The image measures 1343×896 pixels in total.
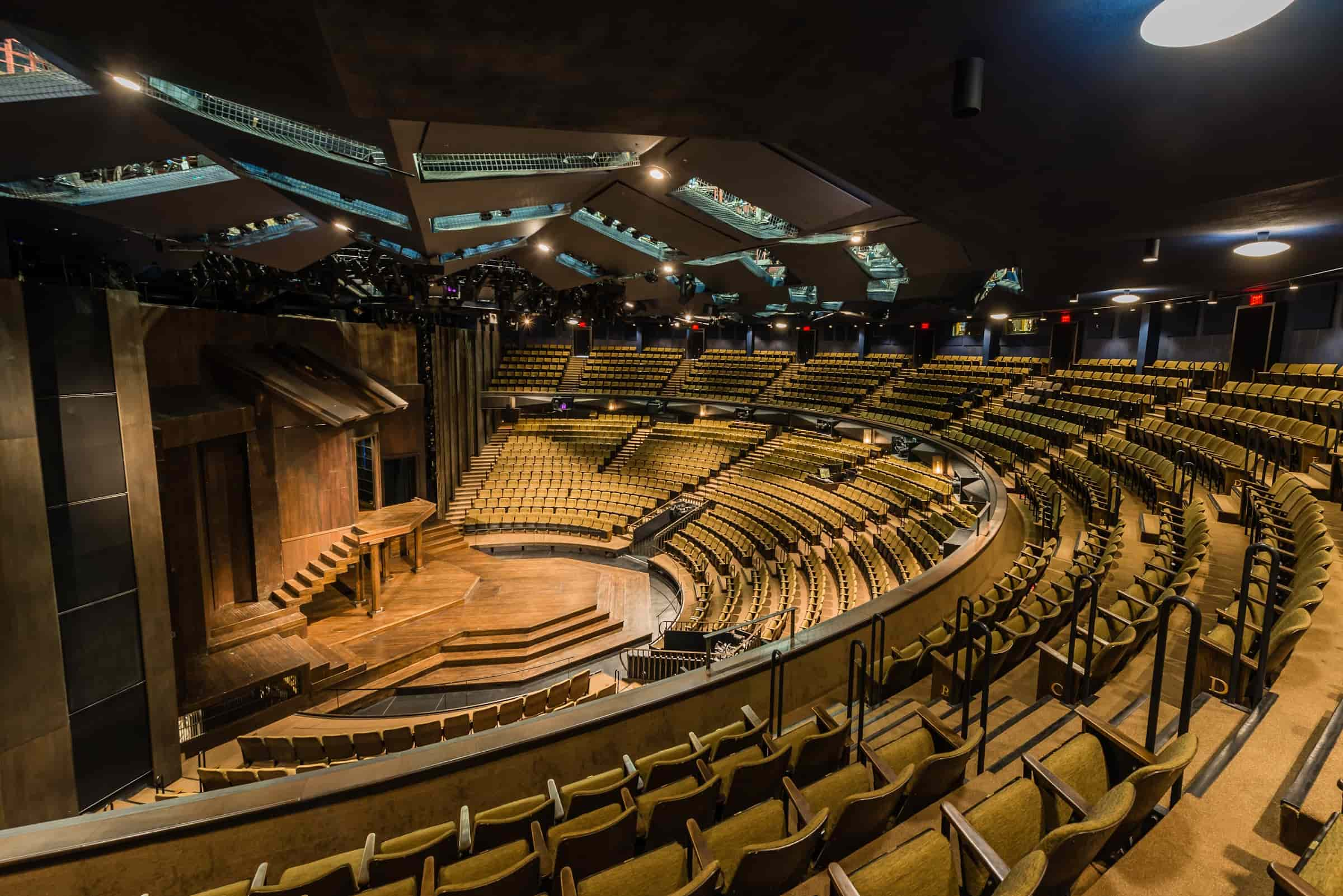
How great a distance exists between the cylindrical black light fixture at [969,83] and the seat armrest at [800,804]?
10.9 ft

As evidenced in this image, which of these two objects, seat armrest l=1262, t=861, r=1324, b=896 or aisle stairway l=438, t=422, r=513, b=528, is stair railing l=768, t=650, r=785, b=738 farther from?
aisle stairway l=438, t=422, r=513, b=528

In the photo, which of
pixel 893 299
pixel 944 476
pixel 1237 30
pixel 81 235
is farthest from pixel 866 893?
pixel 893 299

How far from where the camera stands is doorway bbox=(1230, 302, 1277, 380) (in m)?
11.7

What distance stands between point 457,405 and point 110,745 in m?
13.4

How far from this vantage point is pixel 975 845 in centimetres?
201

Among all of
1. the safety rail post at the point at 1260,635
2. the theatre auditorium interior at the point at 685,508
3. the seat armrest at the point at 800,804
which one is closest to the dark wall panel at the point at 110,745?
the theatre auditorium interior at the point at 685,508

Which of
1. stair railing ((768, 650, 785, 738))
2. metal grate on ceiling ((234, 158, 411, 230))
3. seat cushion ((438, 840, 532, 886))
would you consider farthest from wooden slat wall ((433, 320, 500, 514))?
seat cushion ((438, 840, 532, 886))

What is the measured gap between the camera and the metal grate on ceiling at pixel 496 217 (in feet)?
30.5

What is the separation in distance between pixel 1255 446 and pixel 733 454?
11638 millimetres

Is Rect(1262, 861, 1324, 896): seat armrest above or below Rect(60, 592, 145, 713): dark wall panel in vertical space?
above

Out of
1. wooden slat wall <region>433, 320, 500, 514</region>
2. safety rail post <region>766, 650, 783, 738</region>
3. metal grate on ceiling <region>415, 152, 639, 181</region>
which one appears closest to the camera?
safety rail post <region>766, 650, 783, 738</region>

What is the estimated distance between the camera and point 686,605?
11719mm

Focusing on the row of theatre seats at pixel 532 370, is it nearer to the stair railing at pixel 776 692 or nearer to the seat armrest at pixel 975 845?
the stair railing at pixel 776 692

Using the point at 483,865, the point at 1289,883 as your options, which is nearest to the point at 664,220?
the point at 483,865
